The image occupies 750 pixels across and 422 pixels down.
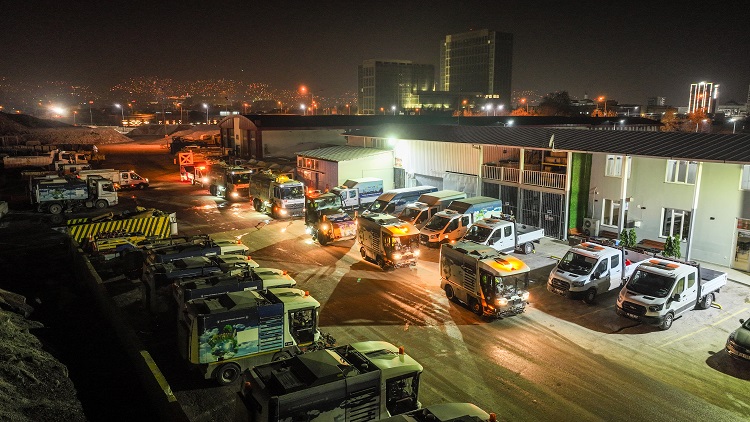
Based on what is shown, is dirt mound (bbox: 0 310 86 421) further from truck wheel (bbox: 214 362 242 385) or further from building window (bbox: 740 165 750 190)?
building window (bbox: 740 165 750 190)

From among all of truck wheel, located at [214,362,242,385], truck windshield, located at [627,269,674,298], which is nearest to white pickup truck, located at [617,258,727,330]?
truck windshield, located at [627,269,674,298]

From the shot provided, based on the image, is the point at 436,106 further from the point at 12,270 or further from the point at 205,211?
the point at 12,270

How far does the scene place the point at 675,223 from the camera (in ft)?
79.9

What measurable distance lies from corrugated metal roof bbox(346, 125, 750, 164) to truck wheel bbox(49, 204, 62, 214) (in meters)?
24.3

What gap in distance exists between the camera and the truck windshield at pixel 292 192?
3253 cm

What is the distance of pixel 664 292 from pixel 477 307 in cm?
604

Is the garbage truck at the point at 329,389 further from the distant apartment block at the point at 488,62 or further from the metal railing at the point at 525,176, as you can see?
the distant apartment block at the point at 488,62

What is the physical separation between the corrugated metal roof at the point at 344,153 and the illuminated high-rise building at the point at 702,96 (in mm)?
101789

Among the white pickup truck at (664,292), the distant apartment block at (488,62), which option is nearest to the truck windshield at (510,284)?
the white pickup truck at (664,292)

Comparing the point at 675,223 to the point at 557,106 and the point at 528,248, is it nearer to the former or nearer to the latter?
the point at 528,248

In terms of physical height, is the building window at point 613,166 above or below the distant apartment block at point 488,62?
below

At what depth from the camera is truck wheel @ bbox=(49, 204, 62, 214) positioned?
32.9 meters

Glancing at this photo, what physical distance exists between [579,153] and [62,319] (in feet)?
80.3

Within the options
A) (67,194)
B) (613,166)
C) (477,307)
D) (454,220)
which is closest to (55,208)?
(67,194)
